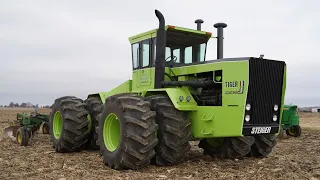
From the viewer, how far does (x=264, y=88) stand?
7.98 metres

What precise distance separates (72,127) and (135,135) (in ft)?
12.0

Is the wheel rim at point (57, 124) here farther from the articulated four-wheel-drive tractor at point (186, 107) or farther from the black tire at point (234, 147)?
the black tire at point (234, 147)

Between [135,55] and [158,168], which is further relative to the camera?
[135,55]

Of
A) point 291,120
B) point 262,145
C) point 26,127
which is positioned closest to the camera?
point 262,145

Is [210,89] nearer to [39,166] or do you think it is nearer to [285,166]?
[285,166]

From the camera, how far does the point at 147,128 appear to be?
7.70m

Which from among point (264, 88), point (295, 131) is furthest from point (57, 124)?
point (295, 131)

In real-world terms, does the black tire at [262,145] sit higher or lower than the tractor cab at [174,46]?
lower

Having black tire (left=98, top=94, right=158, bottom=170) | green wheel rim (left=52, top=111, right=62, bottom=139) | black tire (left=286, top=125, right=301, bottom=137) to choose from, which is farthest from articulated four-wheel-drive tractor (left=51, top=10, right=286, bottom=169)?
black tire (left=286, top=125, right=301, bottom=137)

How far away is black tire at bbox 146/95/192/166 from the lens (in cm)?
810

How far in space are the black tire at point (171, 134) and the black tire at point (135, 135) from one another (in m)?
0.34

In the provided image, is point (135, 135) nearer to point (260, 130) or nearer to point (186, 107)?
point (186, 107)

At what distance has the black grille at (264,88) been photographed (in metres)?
7.75

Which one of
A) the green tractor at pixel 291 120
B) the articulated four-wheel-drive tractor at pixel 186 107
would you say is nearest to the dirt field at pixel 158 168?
the articulated four-wheel-drive tractor at pixel 186 107
